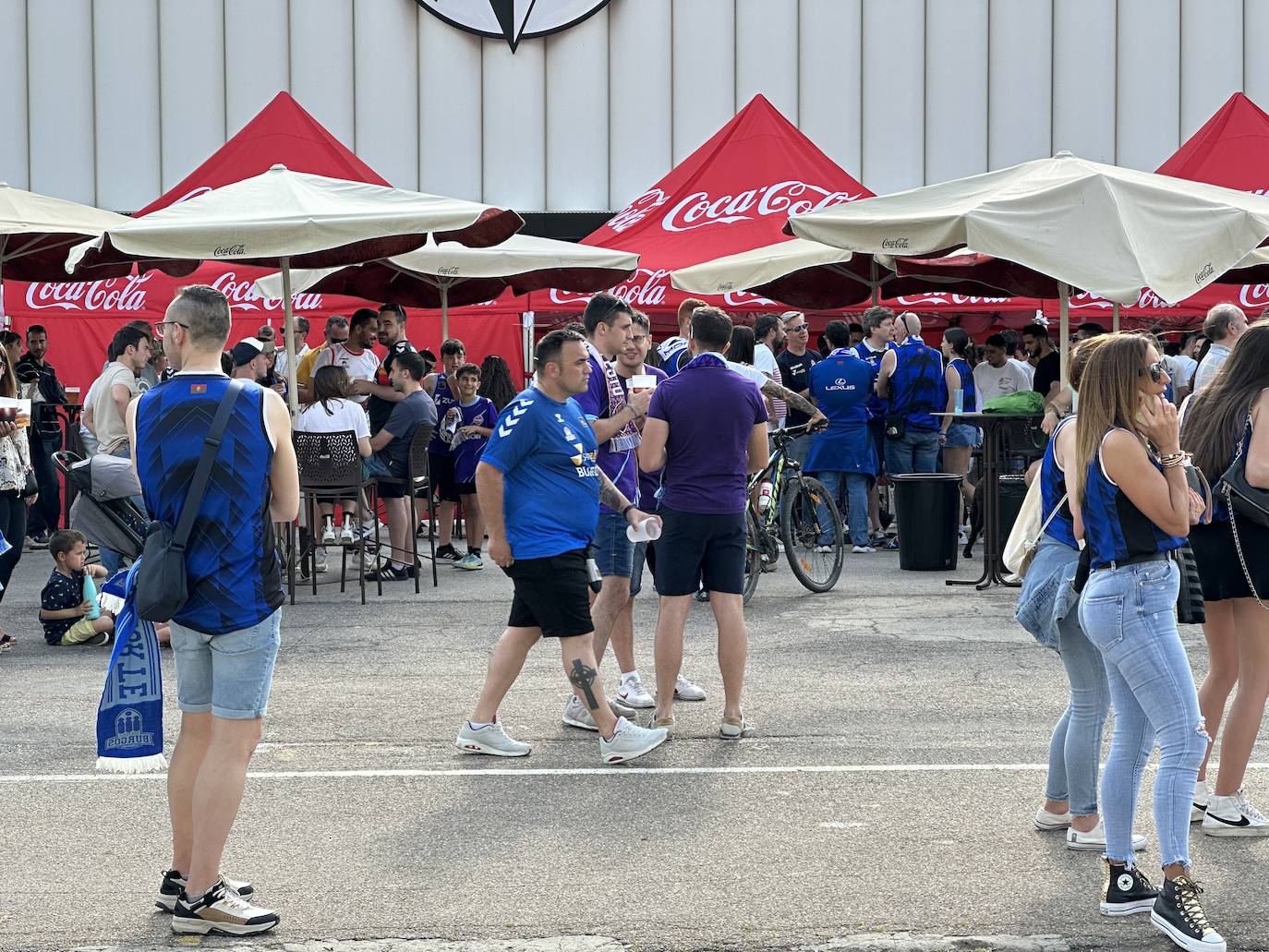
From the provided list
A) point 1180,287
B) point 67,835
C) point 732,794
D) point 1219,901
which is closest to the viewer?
point 1219,901

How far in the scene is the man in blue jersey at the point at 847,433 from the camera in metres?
13.6

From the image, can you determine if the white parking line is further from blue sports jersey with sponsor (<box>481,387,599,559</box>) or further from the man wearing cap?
the man wearing cap

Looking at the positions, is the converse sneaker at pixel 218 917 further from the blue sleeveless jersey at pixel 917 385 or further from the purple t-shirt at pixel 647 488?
the blue sleeveless jersey at pixel 917 385

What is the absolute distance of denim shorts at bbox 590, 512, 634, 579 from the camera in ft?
24.6

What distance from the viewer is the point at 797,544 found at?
37.6 feet

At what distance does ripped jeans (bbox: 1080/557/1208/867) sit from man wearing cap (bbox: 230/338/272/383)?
7018 millimetres

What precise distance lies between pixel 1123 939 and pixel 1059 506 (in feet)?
4.70

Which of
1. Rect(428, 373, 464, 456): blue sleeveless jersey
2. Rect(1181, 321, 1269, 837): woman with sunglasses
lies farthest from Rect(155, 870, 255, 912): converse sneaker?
Rect(428, 373, 464, 456): blue sleeveless jersey

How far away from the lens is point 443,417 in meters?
13.1

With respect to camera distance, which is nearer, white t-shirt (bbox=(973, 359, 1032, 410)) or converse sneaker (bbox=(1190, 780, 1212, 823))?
converse sneaker (bbox=(1190, 780, 1212, 823))

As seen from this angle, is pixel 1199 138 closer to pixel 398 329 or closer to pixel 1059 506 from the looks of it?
pixel 398 329

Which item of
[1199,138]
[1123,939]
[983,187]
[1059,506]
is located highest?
[1199,138]

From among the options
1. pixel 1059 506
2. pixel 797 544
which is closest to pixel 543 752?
pixel 1059 506

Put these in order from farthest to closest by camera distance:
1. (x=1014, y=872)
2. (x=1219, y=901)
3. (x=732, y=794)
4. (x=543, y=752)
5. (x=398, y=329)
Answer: (x=398, y=329), (x=543, y=752), (x=732, y=794), (x=1014, y=872), (x=1219, y=901)
